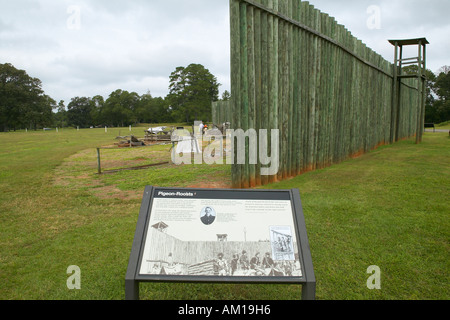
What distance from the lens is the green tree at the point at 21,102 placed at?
56250 millimetres

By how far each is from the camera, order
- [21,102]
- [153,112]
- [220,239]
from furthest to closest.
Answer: [153,112] < [21,102] < [220,239]

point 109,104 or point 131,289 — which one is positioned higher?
point 109,104

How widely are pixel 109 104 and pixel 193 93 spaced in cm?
2794

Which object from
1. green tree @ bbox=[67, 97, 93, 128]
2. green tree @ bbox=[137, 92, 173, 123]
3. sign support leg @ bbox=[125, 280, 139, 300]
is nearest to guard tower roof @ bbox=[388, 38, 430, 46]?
sign support leg @ bbox=[125, 280, 139, 300]

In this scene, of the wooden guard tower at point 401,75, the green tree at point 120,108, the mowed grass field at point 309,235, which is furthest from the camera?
the green tree at point 120,108

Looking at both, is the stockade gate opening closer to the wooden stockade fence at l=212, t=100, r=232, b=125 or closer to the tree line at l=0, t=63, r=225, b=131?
the wooden stockade fence at l=212, t=100, r=232, b=125

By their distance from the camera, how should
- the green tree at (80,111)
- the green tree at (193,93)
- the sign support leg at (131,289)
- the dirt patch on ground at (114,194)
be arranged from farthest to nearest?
1. the green tree at (80,111)
2. the green tree at (193,93)
3. the dirt patch on ground at (114,194)
4. the sign support leg at (131,289)

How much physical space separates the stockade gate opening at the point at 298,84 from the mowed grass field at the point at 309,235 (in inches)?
37.3

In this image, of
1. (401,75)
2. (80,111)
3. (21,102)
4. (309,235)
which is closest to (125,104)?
(80,111)

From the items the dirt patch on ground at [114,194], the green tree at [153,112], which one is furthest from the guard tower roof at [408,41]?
the green tree at [153,112]

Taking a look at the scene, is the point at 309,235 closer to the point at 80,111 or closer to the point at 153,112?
the point at 153,112

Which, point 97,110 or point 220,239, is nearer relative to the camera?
point 220,239

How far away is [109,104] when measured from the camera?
8300 cm

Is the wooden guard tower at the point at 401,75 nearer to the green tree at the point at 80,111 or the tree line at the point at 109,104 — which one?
the tree line at the point at 109,104
